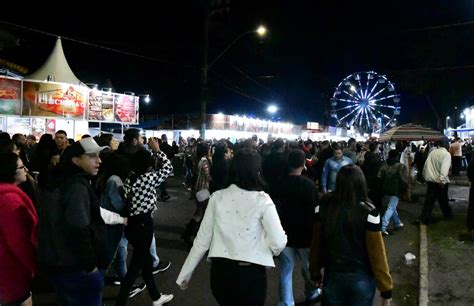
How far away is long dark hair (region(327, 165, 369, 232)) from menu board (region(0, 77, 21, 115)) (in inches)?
409

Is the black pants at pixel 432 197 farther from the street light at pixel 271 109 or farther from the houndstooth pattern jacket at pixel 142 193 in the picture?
the street light at pixel 271 109

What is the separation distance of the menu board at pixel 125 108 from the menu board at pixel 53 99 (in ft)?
4.20

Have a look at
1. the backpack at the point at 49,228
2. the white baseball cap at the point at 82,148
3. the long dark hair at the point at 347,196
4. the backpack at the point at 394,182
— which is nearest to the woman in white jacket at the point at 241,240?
the long dark hair at the point at 347,196

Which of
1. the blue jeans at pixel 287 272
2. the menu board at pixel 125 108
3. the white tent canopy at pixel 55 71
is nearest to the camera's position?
the blue jeans at pixel 287 272

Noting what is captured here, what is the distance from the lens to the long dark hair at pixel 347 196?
281 centimetres

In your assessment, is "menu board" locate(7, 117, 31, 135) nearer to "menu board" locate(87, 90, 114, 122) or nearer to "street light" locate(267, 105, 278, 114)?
"menu board" locate(87, 90, 114, 122)

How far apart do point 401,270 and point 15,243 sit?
5.28 meters

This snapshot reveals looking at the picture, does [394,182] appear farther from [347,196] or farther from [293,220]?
[347,196]

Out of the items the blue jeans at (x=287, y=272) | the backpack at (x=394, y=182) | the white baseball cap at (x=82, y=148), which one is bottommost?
the blue jeans at (x=287, y=272)

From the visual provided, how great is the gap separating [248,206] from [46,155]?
4.63 metres

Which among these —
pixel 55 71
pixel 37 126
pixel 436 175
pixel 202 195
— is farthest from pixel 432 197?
pixel 37 126

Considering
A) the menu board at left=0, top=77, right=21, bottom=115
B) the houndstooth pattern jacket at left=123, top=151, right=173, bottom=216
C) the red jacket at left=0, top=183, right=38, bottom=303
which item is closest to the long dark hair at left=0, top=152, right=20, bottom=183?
the red jacket at left=0, top=183, right=38, bottom=303

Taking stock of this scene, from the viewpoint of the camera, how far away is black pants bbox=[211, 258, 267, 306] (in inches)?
102

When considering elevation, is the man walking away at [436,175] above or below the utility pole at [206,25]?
below
